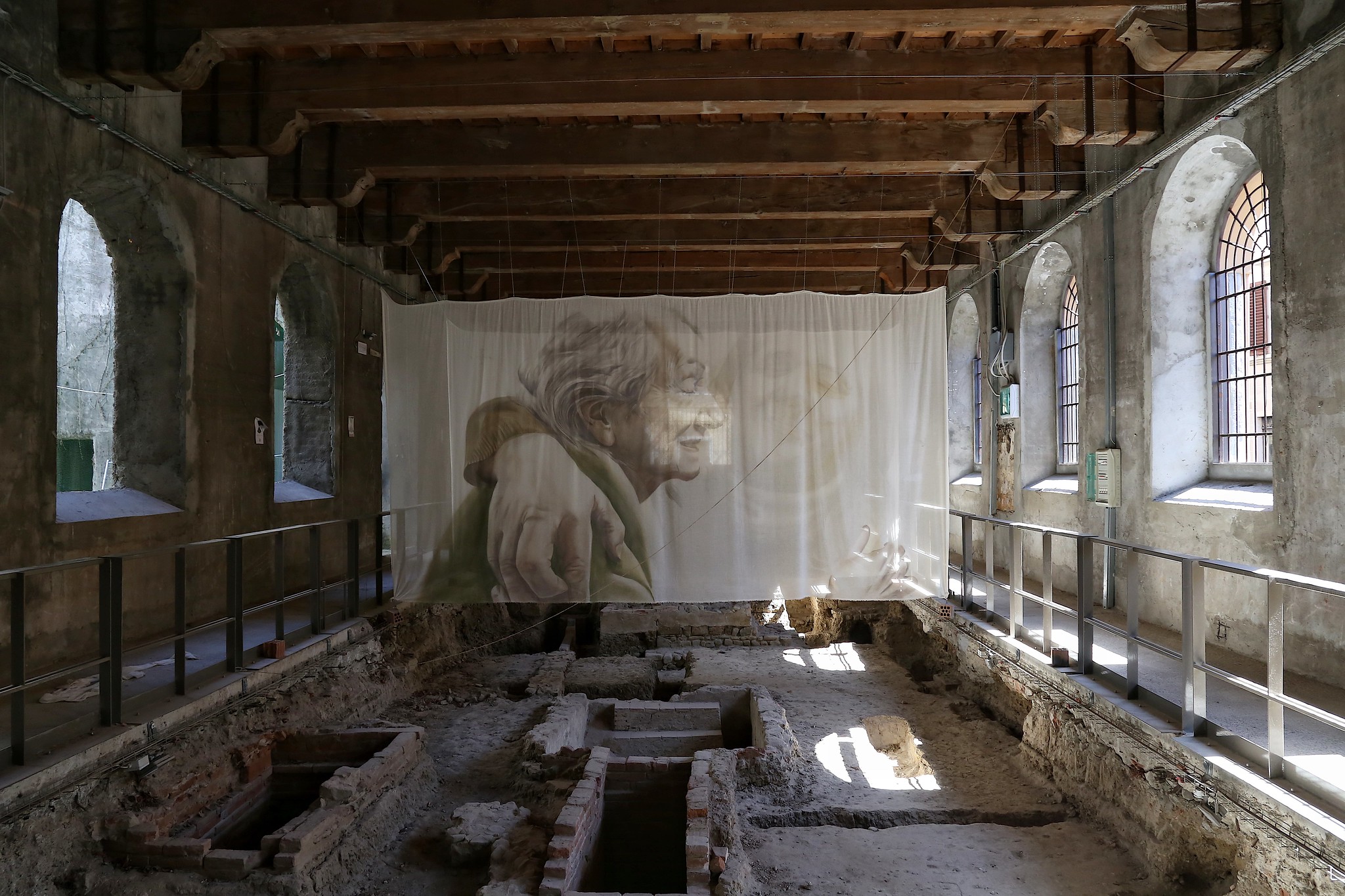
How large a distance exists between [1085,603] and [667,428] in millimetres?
3040

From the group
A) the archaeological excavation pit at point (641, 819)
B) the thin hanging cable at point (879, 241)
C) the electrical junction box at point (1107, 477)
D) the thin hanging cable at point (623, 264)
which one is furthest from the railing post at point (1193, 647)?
the thin hanging cable at point (623, 264)

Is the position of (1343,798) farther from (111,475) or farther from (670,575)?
(111,475)

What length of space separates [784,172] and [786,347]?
2136 millimetres

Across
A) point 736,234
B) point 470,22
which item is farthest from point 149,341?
point 736,234

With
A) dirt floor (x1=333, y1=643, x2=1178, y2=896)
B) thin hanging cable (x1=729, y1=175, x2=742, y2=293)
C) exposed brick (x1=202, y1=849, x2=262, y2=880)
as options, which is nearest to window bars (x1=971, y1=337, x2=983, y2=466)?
thin hanging cable (x1=729, y1=175, x2=742, y2=293)

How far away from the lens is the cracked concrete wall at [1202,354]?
4938 mm

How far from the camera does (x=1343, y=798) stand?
3352mm

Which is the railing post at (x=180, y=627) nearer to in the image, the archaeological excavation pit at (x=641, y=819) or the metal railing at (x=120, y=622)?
the metal railing at (x=120, y=622)

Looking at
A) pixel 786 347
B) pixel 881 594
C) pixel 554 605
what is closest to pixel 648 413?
pixel 786 347

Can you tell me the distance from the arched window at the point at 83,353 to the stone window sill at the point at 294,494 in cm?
683

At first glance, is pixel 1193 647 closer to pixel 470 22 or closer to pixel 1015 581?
pixel 1015 581

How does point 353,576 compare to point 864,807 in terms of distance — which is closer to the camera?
point 864,807

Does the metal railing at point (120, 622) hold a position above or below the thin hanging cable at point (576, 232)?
below

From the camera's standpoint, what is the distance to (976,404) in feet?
40.5
